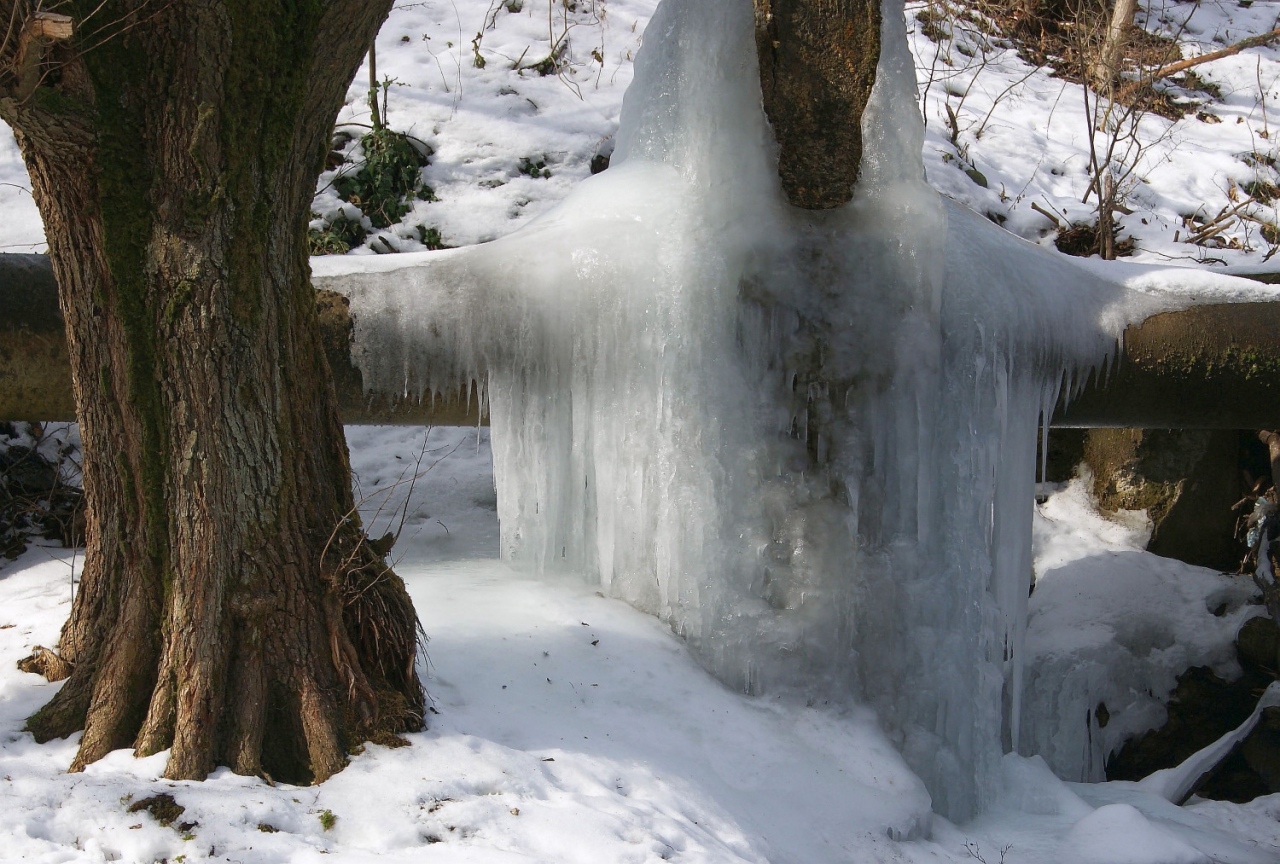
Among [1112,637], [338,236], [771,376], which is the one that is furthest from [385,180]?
[1112,637]

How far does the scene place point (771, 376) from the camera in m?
3.45

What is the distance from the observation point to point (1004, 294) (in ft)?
11.6

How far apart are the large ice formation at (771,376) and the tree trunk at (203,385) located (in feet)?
3.90

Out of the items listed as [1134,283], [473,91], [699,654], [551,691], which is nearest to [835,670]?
[699,654]

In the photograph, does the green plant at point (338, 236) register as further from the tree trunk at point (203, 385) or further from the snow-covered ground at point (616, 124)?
the tree trunk at point (203, 385)

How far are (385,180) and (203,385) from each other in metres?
4.85

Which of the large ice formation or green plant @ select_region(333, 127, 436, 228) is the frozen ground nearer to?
the large ice formation

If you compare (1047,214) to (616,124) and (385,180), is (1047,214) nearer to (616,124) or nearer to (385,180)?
(616,124)

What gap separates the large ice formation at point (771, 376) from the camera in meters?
3.40

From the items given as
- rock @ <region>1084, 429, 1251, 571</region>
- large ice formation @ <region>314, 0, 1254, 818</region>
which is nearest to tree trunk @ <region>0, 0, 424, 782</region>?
large ice formation @ <region>314, 0, 1254, 818</region>

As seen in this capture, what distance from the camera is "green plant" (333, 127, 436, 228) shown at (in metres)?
6.72

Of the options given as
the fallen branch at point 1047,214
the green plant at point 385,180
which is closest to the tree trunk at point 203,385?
the green plant at point 385,180

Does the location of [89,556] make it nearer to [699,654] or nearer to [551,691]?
[551,691]

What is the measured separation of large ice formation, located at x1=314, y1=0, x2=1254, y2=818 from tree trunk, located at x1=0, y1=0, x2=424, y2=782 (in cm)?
119
